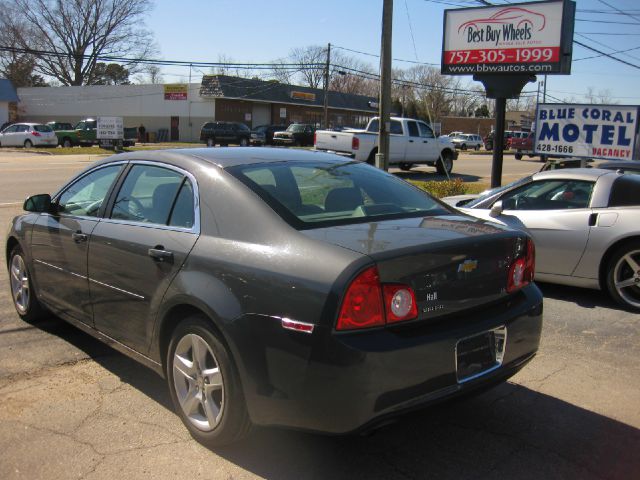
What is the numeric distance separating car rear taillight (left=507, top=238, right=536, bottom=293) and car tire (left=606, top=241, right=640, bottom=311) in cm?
283

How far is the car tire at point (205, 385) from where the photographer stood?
9.98ft

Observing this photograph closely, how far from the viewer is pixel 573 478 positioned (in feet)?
9.91

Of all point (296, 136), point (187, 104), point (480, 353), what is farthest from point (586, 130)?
point (187, 104)

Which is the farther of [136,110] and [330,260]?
[136,110]

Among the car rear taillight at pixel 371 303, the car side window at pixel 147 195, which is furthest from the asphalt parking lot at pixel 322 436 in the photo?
the car side window at pixel 147 195

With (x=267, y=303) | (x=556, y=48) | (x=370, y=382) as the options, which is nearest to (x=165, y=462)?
(x=267, y=303)

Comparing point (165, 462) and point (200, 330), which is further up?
point (200, 330)

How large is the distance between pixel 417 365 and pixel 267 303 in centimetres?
74

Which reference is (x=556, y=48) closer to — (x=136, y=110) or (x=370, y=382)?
(x=370, y=382)

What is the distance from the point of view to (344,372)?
2609 millimetres

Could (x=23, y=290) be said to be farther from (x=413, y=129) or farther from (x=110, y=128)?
(x=110, y=128)

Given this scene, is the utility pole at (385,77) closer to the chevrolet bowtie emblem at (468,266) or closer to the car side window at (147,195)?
the car side window at (147,195)

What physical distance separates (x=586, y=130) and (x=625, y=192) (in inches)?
248

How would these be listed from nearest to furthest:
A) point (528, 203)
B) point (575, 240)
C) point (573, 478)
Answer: point (573, 478)
point (575, 240)
point (528, 203)
